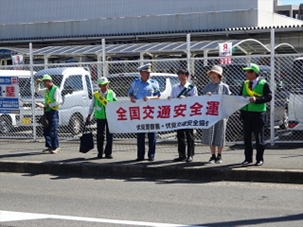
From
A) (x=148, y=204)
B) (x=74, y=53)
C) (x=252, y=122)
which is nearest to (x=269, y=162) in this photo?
(x=252, y=122)

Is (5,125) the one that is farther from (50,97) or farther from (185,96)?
(185,96)

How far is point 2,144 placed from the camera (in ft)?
47.0

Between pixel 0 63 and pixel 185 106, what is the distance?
802 inches

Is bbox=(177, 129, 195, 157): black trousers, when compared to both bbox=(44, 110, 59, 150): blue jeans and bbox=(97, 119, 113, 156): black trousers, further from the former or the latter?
bbox=(44, 110, 59, 150): blue jeans

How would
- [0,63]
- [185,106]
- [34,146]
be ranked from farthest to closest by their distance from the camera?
[0,63], [34,146], [185,106]

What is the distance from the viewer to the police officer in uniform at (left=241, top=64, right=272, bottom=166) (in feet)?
32.2

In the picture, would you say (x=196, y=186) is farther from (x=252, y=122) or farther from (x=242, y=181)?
(x=252, y=122)

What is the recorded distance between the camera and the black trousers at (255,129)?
9.96 m

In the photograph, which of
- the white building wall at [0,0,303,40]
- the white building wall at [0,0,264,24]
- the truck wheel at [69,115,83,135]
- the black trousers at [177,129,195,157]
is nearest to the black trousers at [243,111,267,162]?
the black trousers at [177,129,195,157]

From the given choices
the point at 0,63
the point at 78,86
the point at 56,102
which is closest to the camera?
the point at 56,102

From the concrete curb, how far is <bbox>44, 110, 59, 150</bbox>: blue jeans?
117 centimetres

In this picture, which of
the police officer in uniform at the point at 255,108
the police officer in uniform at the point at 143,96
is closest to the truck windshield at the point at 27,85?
the police officer in uniform at the point at 143,96

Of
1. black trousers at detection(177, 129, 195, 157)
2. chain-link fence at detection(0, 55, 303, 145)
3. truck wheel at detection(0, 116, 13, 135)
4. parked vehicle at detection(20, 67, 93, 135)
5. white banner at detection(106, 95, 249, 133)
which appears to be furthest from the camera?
truck wheel at detection(0, 116, 13, 135)

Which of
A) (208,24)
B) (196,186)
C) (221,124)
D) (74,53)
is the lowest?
(196,186)
